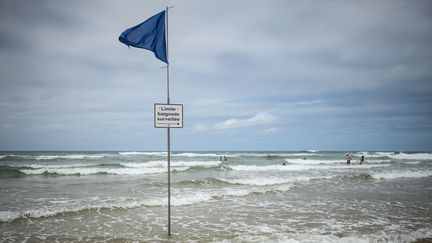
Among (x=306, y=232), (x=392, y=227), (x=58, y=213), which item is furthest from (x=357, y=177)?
(x=58, y=213)

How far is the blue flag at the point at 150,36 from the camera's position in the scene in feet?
23.0

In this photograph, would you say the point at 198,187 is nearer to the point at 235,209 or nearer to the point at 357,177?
the point at 235,209

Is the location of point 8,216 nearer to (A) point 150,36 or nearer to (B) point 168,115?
(B) point 168,115

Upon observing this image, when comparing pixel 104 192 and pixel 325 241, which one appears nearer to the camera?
pixel 325 241

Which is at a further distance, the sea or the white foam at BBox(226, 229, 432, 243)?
the sea

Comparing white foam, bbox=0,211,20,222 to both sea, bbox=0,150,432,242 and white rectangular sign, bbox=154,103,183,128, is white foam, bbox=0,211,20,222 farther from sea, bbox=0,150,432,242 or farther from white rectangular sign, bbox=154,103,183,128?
white rectangular sign, bbox=154,103,183,128

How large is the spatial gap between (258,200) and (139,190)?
7.36 m

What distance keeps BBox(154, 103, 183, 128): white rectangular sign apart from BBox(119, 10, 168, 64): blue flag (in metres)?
1.27

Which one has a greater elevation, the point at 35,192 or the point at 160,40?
the point at 160,40

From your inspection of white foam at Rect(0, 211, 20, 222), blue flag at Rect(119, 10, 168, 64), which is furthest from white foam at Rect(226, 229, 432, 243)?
white foam at Rect(0, 211, 20, 222)

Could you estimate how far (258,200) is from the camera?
1399cm

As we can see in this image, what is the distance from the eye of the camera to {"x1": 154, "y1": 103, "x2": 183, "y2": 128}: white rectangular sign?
672 cm

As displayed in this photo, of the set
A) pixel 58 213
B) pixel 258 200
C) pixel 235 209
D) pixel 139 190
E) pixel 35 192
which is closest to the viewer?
pixel 58 213

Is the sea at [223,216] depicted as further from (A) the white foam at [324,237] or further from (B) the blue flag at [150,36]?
(B) the blue flag at [150,36]
